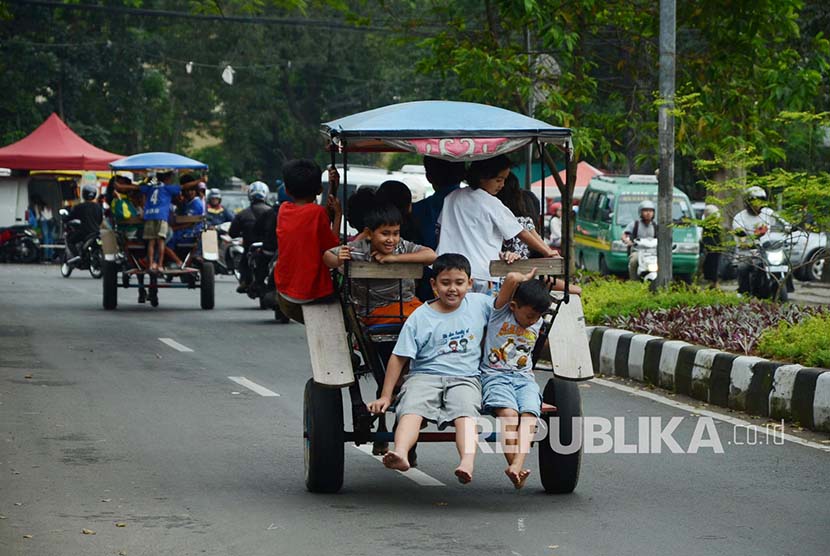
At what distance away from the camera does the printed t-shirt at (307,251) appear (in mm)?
7969

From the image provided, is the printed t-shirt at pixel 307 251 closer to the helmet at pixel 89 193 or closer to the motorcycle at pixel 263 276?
the motorcycle at pixel 263 276

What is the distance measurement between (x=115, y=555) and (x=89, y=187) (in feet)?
86.9

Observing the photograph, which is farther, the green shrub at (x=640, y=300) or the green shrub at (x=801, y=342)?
the green shrub at (x=640, y=300)

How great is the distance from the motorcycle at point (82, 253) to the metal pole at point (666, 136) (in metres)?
15.2

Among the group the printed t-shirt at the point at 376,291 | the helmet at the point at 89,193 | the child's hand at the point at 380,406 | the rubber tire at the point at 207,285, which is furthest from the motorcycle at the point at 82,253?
the child's hand at the point at 380,406

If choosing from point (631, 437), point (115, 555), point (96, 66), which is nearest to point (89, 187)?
point (96, 66)

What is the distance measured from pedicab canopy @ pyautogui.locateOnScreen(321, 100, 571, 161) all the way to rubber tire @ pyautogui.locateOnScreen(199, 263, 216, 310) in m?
13.4

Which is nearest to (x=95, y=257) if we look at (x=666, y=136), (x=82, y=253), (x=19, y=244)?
(x=82, y=253)

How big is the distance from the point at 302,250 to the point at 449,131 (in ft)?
3.59

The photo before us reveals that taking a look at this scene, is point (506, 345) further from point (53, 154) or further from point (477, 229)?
point (53, 154)

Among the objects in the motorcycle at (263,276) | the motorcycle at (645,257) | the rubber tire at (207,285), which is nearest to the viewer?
the motorcycle at (263,276)

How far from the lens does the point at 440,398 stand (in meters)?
7.20

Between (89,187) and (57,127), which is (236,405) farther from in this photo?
(57,127)

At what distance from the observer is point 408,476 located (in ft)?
27.4
